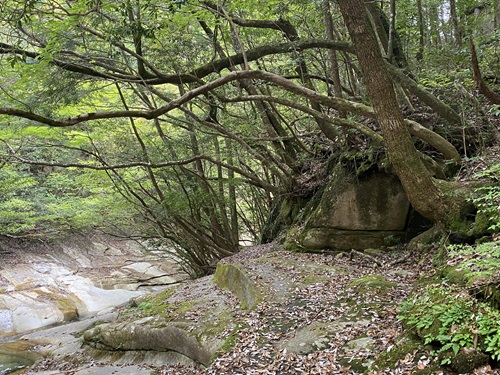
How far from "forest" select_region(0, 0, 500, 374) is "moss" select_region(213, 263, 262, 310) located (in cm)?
224

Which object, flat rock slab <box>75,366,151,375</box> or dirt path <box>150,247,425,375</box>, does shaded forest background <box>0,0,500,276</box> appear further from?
flat rock slab <box>75,366,151,375</box>

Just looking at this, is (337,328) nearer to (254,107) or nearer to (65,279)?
(254,107)

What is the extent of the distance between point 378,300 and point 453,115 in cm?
422

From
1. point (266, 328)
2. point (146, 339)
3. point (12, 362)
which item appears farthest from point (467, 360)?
point (12, 362)

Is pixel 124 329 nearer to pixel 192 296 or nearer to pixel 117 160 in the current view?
pixel 192 296

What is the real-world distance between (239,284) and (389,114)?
15.2ft

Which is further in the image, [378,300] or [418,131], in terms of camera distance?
[418,131]

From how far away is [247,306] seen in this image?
6797mm

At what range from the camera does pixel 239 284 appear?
26.3ft

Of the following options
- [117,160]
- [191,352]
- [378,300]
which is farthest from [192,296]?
[117,160]

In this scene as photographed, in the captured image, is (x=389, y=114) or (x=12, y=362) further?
(x=12, y=362)

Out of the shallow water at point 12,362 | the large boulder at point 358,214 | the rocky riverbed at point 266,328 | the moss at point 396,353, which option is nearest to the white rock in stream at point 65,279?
the rocky riverbed at point 266,328

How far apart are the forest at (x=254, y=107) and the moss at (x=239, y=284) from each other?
224cm

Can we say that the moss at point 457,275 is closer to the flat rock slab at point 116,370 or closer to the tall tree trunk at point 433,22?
the flat rock slab at point 116,370
